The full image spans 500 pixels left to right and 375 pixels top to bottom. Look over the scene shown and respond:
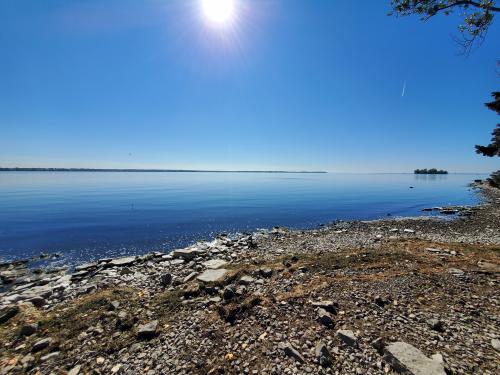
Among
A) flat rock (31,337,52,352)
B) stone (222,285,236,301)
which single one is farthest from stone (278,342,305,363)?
flat rock (31,337,52,352)

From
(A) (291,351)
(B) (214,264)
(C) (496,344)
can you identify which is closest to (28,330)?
(B) (214,264)

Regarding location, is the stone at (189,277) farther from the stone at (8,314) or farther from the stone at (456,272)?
the stone at (456,272)

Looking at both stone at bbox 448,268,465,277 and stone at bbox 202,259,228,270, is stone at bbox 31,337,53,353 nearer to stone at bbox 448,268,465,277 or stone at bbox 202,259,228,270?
stone at bbox 202,259,228,270

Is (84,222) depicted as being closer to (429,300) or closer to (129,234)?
(129,234)

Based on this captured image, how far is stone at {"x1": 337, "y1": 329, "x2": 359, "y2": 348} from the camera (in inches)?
235

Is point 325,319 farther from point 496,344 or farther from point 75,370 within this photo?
point 75,370

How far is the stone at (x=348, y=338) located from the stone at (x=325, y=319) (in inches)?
18.9

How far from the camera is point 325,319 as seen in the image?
22.9 ft

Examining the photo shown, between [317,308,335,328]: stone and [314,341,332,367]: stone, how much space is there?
3.08 ft

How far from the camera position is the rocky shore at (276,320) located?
5.73 meters

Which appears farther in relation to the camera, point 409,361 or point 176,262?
point 176,262

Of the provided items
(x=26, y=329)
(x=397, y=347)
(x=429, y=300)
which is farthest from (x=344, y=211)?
(x=26, y=329)

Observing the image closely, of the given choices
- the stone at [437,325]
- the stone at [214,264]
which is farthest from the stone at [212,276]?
the stone at [437,325]

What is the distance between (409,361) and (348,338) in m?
1.29
